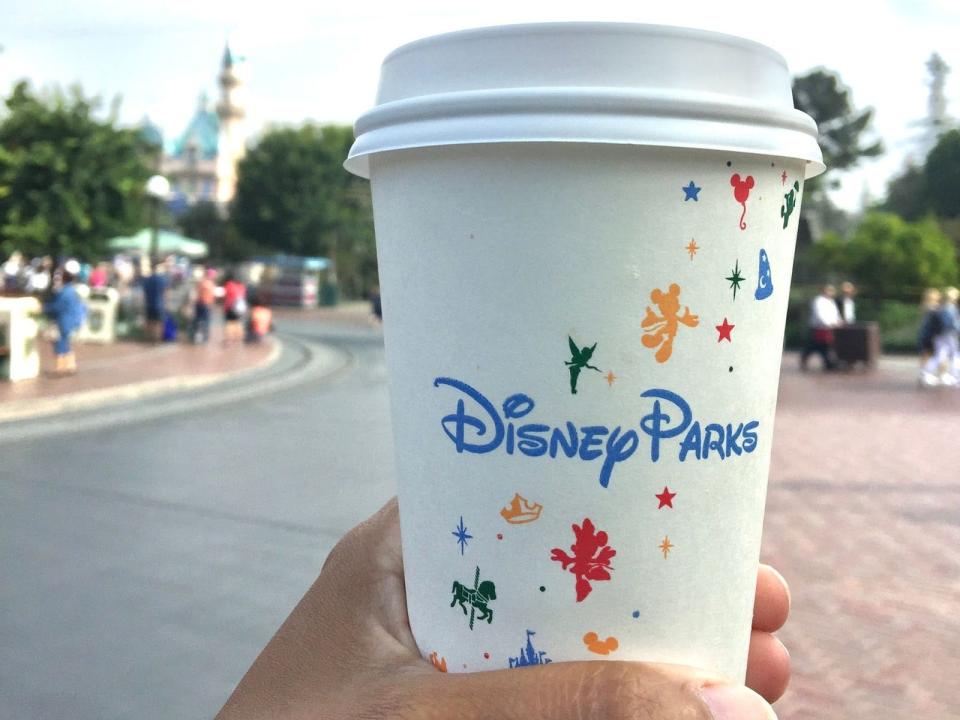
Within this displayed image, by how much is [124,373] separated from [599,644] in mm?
13317

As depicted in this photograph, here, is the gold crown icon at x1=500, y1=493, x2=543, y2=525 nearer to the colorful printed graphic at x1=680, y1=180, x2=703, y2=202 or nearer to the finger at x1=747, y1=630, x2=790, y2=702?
the colorful printed graphic at x1=680, y1=180, x2=703, y2=202

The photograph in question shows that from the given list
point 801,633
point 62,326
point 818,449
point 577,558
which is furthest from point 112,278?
point 577,558

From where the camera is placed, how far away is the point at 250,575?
501cm

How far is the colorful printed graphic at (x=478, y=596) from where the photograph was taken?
3.76ft

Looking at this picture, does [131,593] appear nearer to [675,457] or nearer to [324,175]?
[675,457]

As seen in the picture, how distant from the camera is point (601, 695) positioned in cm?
106

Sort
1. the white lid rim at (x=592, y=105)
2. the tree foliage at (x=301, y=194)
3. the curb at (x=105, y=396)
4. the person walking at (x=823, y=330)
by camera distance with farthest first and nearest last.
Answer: the tree foliage at (x=301, y=194), the person walking at (x=823, y=330), the curb at (x=105, y=396), the white lid rim at (x=592, y=105)

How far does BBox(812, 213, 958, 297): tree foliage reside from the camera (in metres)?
23.1

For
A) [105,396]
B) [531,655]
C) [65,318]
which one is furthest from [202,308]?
[531,655]

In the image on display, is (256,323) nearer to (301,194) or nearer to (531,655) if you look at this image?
(531,655)

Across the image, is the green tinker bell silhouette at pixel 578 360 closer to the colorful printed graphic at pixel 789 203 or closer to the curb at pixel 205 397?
the colorful printed graphic at pixel 789 203

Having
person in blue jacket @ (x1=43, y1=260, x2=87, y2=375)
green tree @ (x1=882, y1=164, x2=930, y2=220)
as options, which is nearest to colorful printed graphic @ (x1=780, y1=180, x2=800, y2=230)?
person in blue jacket @ (x1=43, y1=260, x2=87, y2=375)

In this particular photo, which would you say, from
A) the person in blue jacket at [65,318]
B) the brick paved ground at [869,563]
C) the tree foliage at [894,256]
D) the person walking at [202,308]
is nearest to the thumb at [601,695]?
the brick paved ground at [869,563]

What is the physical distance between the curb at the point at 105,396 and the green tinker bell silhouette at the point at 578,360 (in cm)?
992
